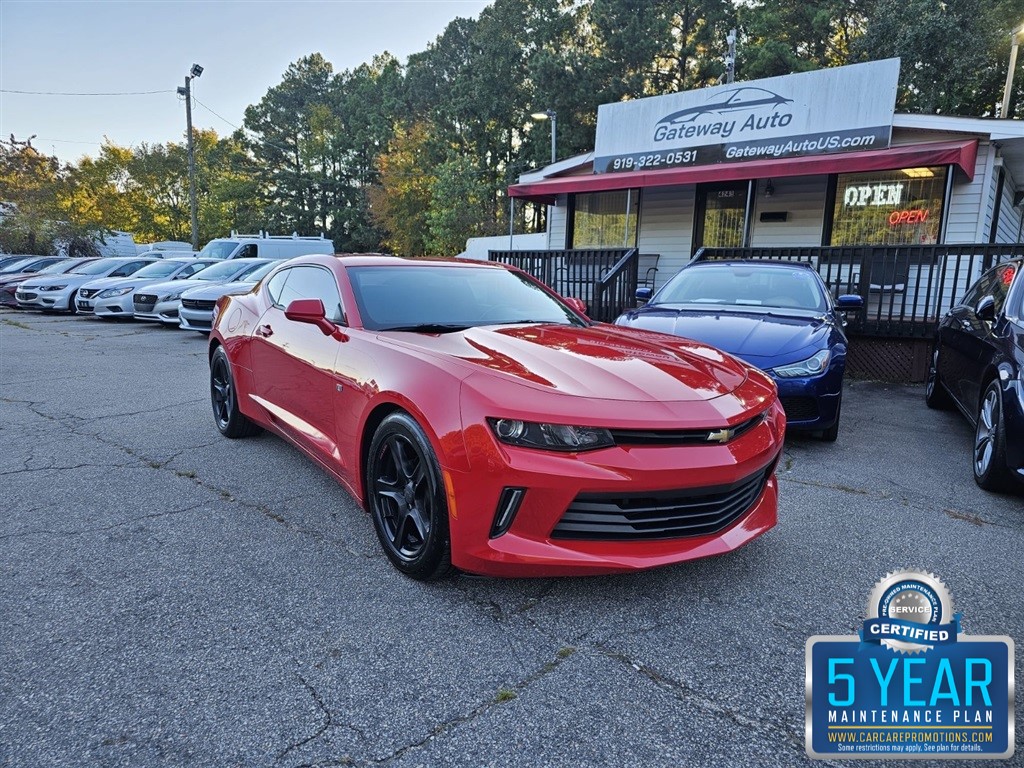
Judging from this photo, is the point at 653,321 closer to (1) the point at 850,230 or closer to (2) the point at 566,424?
(2) the point at 566,424

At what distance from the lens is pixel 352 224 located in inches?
1938

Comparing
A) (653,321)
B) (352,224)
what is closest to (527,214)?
(352,224)

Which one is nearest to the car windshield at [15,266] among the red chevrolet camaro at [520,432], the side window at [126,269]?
the side window at [126,269]

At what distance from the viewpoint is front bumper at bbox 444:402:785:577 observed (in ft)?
7.19

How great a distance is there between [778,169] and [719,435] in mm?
10218

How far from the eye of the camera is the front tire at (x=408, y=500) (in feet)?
7.92

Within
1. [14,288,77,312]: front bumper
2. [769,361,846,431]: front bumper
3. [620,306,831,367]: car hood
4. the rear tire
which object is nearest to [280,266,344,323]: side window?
[620,306,831,367]: car hood

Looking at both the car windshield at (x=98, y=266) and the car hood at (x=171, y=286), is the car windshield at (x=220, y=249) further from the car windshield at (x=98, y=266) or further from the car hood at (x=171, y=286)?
the car hood at (x=171, y=286)

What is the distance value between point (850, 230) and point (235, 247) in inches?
584

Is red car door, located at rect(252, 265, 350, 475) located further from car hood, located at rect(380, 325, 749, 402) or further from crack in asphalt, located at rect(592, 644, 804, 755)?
crack in asphalt, located at rect(592, 644, 804, 755)

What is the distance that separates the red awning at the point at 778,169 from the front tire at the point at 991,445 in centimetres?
685

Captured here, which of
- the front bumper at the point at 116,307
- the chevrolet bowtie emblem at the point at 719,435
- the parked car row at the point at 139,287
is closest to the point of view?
the chevrolet bowtie emblem at the point at 719,435

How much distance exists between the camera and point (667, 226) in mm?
13867

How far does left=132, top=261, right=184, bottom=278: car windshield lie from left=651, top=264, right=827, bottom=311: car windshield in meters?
12.8
